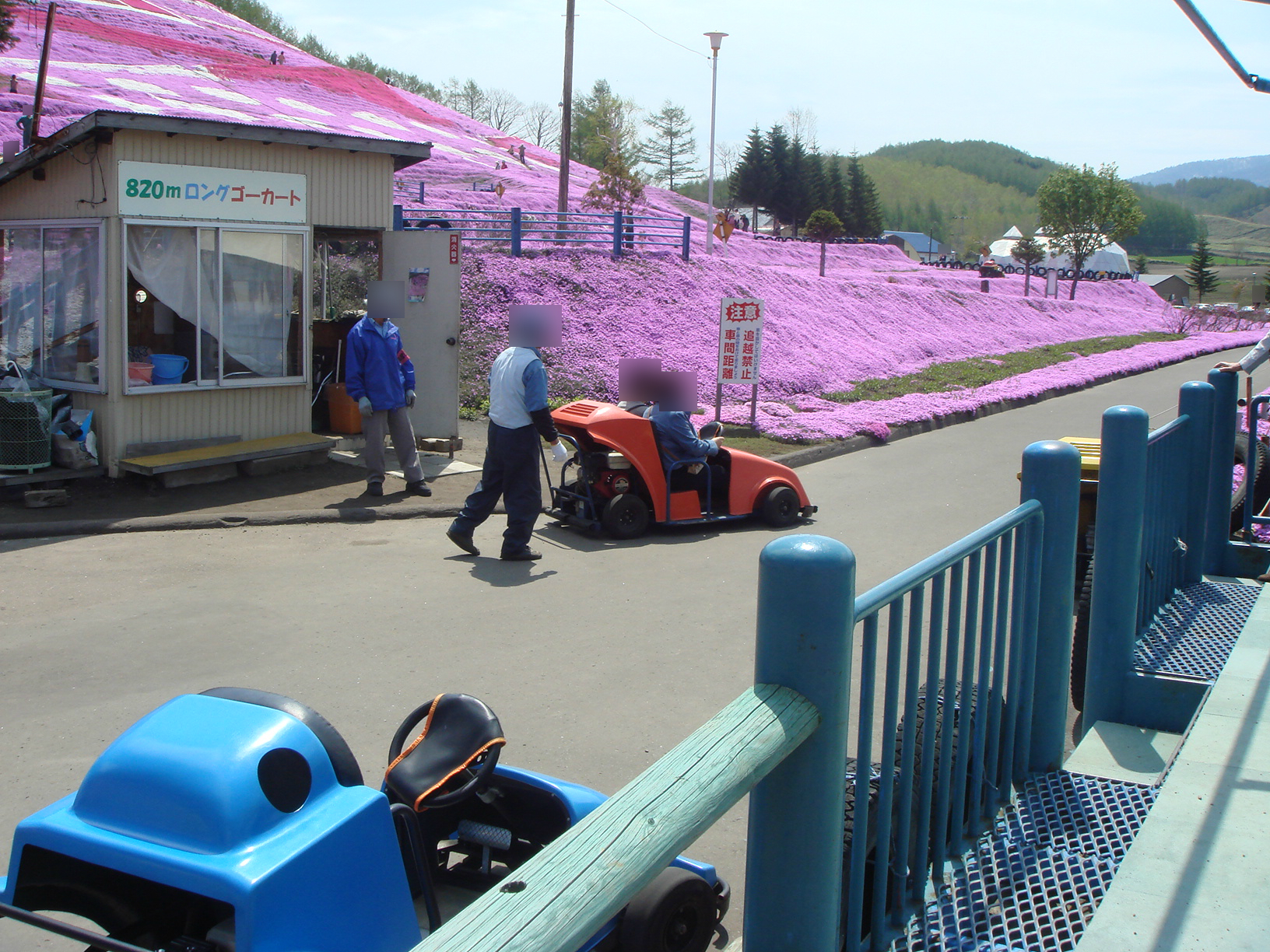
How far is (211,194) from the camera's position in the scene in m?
10.6

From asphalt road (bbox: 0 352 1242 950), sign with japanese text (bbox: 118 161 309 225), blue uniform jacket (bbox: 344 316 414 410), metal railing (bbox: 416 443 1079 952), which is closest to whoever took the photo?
metal railing (bbox: 416 443 1079 952)

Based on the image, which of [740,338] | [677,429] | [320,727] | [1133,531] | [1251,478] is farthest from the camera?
[740,338]

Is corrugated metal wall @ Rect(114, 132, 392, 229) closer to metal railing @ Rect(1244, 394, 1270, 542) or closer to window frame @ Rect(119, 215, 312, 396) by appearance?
window frame @ Rect(119, 215, 312, 396)

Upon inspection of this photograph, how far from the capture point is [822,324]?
2511 centimetres

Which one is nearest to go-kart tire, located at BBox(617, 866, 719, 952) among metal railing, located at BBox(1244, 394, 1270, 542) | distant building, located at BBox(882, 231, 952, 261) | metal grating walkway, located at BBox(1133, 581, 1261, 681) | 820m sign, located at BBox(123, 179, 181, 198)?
metal grating walkway, located at BBox(1133, 581, 1261, 681)

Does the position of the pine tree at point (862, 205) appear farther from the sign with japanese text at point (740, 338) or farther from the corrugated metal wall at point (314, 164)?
the corrugated metal wall at point (314, 164)

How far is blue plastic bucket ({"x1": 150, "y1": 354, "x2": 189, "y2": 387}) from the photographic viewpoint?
34.2 feet

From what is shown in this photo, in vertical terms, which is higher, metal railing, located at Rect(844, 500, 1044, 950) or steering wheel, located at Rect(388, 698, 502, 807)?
metal railing, located at Rect(844, 500, 1044, 950)

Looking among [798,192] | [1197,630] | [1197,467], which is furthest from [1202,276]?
[1197,630]

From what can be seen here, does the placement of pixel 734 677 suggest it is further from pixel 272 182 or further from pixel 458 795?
pixel 272 182

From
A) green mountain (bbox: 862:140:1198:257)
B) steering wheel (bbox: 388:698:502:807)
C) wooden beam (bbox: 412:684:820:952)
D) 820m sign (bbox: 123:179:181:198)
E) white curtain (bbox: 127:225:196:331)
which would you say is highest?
green mountain (bbox: 862:140:1198:257)

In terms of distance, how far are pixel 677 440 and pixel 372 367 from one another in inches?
121

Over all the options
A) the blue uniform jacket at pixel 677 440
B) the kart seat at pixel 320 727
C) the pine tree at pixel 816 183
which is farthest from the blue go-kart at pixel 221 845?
the pine tree at pixel 816 183

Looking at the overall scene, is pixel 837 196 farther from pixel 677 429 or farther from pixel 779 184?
pixel 677 429
